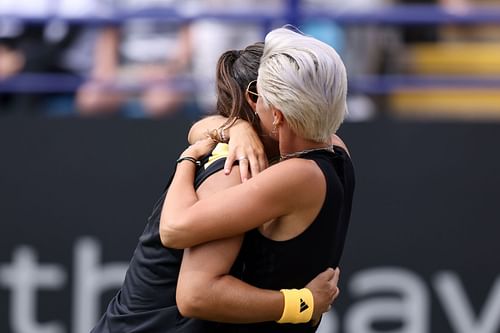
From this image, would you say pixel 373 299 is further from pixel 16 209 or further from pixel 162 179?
pixel 16 209

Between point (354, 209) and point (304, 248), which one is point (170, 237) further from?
point (354, 209)

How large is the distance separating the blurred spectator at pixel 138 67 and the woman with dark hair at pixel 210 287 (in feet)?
9.57

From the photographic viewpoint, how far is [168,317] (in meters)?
2.90

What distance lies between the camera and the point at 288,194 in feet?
9.00

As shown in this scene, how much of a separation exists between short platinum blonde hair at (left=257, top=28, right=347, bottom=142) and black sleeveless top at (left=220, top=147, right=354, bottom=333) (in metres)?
0.12

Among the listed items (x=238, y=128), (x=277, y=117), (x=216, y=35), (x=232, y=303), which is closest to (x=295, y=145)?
(x=277, y=117)

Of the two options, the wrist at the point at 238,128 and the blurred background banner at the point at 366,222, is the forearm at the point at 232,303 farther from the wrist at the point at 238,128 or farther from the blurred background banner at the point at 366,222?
the blurred background banner at the point at 366,222

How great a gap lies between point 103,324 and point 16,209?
9.47 feet

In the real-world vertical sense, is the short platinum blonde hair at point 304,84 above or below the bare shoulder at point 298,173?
above

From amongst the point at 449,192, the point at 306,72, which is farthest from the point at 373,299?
the point at 306,72

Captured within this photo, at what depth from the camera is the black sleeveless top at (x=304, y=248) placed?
2.80 metres

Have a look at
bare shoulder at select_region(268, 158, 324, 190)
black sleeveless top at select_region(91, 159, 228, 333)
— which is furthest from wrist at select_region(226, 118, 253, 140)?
bare shoulder at select_region(268, 158, 324, 190)

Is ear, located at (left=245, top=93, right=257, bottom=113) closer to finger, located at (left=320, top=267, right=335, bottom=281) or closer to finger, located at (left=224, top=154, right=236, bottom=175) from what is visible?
finger, located at (left=224, top=154, right=236, bottom=175)

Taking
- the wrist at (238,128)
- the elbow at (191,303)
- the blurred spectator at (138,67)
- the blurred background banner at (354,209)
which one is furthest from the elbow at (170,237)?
the blurred spectator at (138,67)
